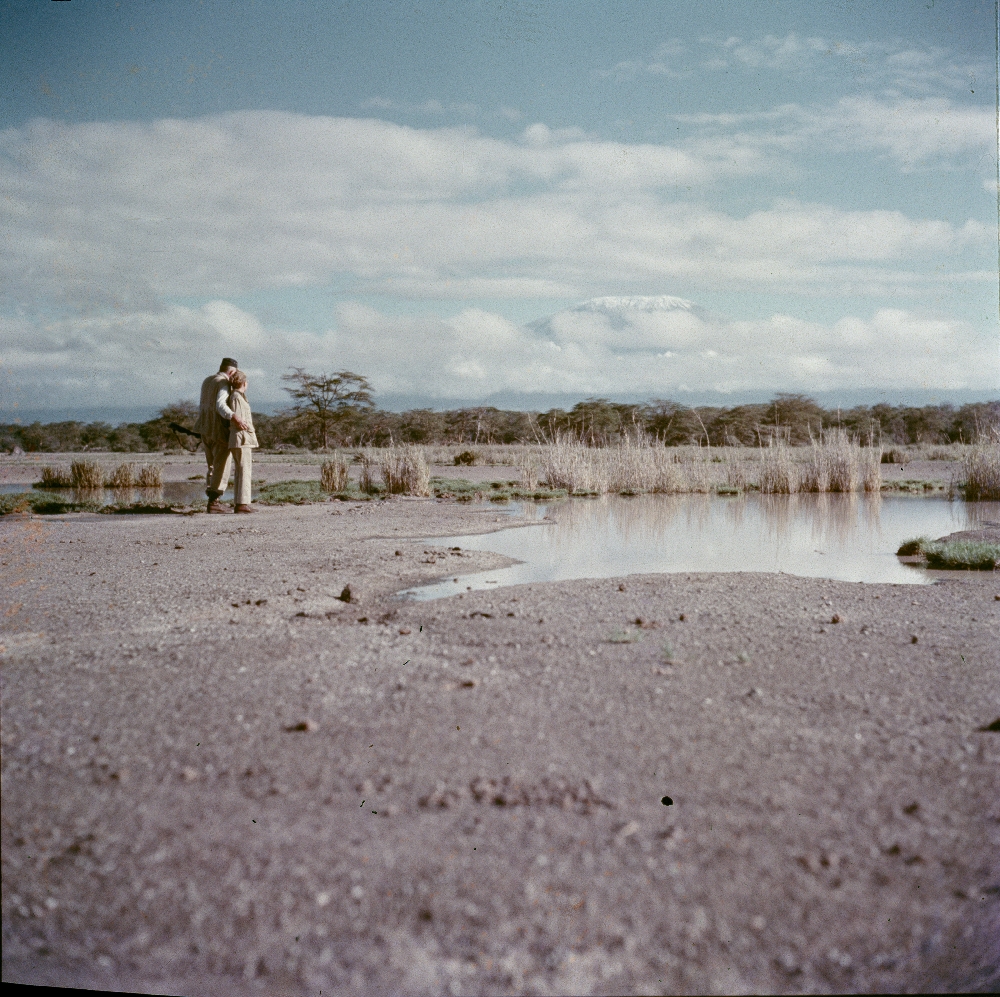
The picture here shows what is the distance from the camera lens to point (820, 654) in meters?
5.45

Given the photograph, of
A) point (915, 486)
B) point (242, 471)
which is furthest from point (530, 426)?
point (242, 471)

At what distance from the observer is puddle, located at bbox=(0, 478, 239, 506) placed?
17897 millimetres

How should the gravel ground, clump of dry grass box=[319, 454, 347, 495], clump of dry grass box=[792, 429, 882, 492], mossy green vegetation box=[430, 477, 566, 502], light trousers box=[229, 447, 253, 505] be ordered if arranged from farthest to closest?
clump of dry grass box=[792, 429, 882, 492] → clump of dry grass box=[319, 454, 347, 495] → mossy green vegetation box=[430, 477, 566, 502] → light trousers box=[229, 447, 253, 505] → the gravel ground

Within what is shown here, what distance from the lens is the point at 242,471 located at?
45.8 ft

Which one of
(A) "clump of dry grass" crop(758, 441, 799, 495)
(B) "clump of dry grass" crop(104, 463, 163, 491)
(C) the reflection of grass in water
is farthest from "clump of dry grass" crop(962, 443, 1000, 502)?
(B) "clump of dry grass" crop(104, 463, 163, 491)

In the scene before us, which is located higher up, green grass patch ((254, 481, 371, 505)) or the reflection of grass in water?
green grass patch ((254, 481, 371, 505))

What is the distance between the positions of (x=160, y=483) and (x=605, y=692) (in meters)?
18.6

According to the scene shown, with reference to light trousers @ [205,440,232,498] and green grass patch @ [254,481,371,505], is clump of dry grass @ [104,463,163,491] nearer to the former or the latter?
green grass patch @ [254,481,371,505]

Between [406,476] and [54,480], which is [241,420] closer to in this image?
[406,476]

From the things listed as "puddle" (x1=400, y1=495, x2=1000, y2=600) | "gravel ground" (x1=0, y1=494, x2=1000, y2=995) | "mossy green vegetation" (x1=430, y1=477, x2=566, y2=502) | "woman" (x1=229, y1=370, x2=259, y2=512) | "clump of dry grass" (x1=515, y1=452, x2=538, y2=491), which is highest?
"woman" (x1=229, y1=370, x2=259, y2=512)

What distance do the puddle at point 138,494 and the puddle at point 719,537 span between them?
23.3ft

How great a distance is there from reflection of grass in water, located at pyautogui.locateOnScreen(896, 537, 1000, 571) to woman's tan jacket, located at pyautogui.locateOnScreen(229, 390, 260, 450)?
8.89 m

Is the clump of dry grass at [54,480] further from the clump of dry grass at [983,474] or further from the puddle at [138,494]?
the clump of dry grass at [983,474]

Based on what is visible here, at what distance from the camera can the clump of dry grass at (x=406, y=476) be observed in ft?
62.3
